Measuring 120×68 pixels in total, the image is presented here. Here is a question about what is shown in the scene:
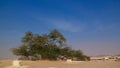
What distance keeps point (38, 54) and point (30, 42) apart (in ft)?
10.3

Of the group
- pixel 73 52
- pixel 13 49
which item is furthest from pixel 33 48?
pixel 73 52

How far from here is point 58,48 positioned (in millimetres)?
45531

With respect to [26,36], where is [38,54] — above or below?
below

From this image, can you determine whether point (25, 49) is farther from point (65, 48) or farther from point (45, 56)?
point (65, 48)

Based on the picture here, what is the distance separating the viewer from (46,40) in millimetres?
45312

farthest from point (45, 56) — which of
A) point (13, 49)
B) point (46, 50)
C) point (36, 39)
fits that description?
point (13, 49)

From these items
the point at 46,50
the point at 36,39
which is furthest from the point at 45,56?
the point at 36,39

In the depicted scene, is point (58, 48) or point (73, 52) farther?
point (73, 52)

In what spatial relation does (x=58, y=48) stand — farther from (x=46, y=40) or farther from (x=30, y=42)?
(x=30, y=42)

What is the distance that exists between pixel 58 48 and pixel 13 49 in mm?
9875

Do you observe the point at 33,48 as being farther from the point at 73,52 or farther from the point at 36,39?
the point at 73,52

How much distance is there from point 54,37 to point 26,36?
613cm

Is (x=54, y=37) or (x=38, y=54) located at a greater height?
(x=54, y=37)

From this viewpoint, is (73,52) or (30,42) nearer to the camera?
(30,42)
